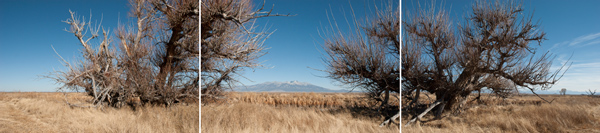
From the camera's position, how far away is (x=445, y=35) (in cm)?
942

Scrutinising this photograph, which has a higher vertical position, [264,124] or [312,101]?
[264,124]

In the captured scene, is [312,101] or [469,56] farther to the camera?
[312,101]

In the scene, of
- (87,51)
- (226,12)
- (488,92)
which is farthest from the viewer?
(488,92)

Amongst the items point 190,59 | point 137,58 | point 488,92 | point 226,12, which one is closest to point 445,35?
point 488,92

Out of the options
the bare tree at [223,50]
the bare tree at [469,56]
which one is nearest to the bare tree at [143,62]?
the bare tree at [223,50]

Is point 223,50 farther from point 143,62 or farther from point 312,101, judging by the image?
point 312,101

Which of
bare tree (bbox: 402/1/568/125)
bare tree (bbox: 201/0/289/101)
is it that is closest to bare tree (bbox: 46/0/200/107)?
bare tree (bbox: 201/0/289/101)

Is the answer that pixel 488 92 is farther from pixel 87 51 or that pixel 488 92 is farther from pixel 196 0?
pixel 87 51

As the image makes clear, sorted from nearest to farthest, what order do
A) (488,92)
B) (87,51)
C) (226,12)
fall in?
(226,12) < (87,51) < (488,92)

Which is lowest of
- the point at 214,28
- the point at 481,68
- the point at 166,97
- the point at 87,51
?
the point at 166,97

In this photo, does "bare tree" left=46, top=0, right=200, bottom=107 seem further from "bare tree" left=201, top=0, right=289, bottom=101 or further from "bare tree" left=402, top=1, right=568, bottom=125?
"bare tree" left=402, top=1, right=568, bottom=125

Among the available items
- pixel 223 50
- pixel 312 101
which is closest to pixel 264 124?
pixel 223 50

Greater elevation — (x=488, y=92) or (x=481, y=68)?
(x=481, y=68)

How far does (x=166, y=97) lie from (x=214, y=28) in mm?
2438
